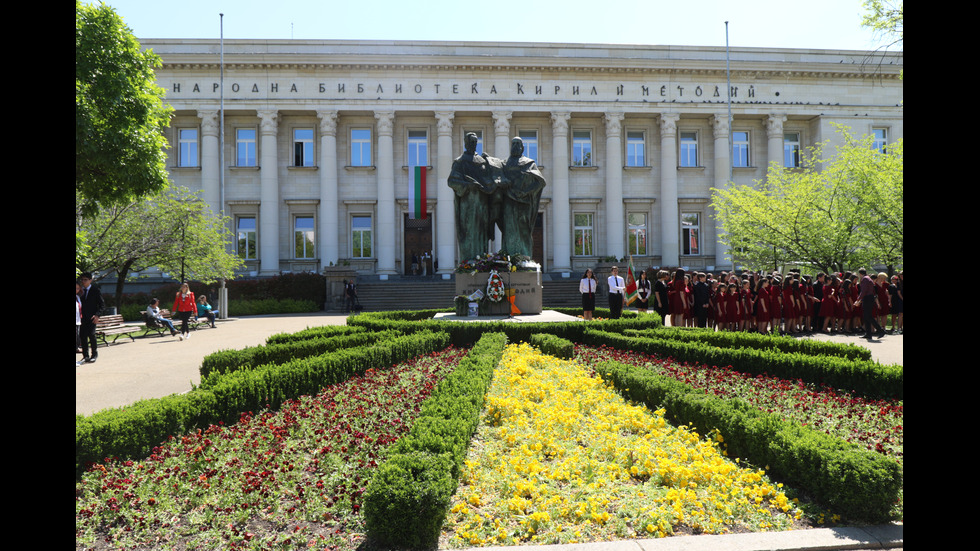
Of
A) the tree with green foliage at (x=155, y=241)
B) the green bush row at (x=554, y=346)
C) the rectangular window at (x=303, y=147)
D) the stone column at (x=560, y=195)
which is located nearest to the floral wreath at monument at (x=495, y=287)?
the green bush row at (x=554, y=346)

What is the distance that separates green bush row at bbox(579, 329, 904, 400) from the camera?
22.0ft

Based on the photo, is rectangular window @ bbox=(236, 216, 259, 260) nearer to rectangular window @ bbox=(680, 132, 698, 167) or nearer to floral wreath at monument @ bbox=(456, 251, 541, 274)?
floral wreath at monument @ bbox=(456, 251, 541, 274)

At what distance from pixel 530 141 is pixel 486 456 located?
111ft

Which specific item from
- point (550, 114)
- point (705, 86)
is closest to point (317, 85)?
point (550, 114)

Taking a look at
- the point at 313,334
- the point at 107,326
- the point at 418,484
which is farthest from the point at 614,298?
the point at 107,326

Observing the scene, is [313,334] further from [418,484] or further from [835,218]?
[835,218]

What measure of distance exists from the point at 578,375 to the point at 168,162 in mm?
35248

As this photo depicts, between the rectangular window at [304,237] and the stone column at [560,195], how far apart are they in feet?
51.5

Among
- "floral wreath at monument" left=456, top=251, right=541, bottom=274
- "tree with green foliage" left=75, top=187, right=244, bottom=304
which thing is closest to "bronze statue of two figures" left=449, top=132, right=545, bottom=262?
"floral wreath at monument" left=456, top=251, right=541, bottom=274

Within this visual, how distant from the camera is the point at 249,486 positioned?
4180 millimetres

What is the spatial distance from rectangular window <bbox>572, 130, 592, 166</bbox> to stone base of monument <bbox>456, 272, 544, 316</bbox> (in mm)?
24386
